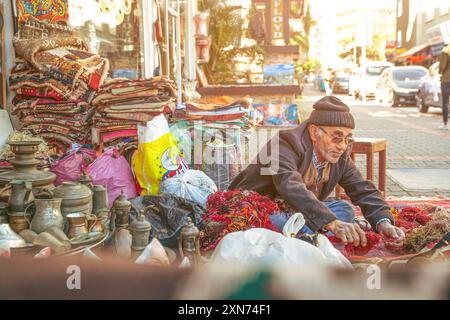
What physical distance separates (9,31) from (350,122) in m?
3.49

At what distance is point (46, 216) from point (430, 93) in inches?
613

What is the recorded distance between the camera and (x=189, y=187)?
4.18 metres

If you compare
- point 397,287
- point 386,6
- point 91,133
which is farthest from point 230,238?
point 386,6

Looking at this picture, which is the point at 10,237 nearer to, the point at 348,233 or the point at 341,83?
the point at 348,233

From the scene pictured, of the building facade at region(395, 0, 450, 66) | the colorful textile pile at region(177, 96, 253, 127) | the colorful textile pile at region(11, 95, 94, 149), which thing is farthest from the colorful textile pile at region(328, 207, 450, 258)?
the building facade at region(395, 0, 450, 66)

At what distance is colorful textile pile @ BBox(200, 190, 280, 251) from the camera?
3.20 metres

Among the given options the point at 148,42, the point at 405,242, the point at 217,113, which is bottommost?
the point at 405,242

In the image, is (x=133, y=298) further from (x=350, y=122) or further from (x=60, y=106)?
(x=60, y=106)

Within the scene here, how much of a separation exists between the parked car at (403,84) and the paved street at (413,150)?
4333 millimetres

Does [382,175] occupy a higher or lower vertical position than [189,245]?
lower

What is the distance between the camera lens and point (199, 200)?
4.13 meters

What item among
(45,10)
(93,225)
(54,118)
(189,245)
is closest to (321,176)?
(189,245)

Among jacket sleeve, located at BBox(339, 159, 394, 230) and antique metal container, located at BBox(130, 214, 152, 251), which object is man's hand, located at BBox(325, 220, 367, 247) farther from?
antique metal container, located at BBox(130, 214, 152, 251)

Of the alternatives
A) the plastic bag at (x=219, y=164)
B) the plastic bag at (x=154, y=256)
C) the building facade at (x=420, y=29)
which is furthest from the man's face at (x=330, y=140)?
the building facade at (x=420, y=29)
